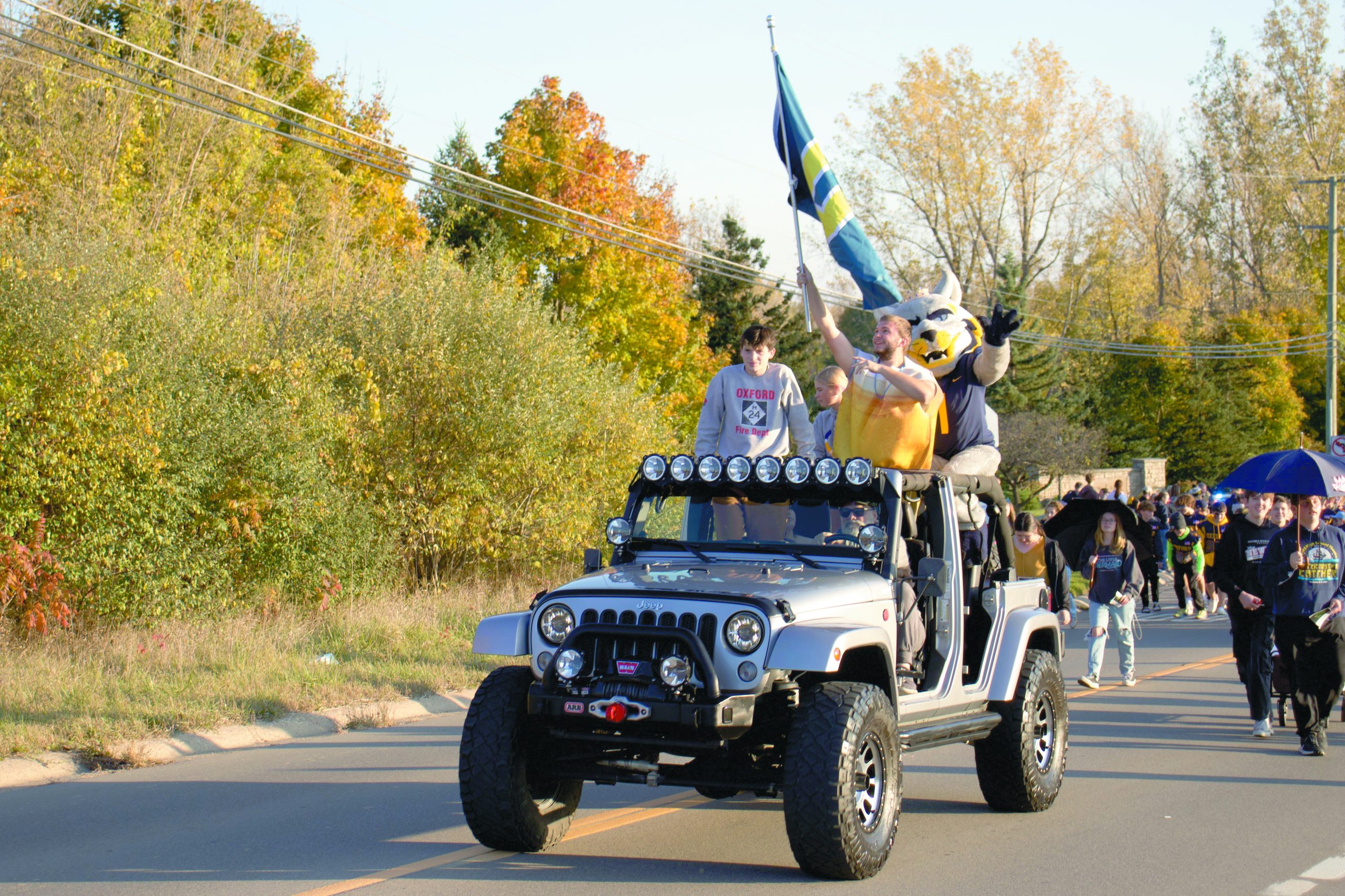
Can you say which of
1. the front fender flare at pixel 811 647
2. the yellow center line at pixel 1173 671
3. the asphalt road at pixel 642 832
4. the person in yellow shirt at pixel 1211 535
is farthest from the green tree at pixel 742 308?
the front fender flare at pixel 811 647

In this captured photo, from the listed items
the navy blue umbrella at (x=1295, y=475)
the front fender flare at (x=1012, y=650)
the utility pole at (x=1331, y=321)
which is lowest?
the front fender flare at (x=1012, y=650)

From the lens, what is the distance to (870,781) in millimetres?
5980

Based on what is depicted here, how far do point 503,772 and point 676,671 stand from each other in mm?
989

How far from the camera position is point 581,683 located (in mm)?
5918

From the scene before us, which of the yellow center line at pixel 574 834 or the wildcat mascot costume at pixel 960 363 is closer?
the yellow center line at pixel 574 834

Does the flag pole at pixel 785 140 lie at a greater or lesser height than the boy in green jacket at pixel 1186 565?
greater

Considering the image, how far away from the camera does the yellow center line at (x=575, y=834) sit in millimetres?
5864

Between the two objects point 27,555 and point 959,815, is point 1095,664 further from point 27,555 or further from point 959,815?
point 27,555

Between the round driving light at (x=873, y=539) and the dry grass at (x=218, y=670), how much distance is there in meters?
5.47

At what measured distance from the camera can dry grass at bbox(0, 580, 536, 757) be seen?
9586 mm

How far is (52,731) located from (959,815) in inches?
236

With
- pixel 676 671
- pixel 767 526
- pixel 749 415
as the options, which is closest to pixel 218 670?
pixel 749 415

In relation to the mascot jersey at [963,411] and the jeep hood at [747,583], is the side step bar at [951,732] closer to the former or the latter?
the jeep hood at [747,583]

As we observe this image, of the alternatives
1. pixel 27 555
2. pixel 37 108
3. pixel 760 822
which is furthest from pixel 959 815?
pixel 37 108
